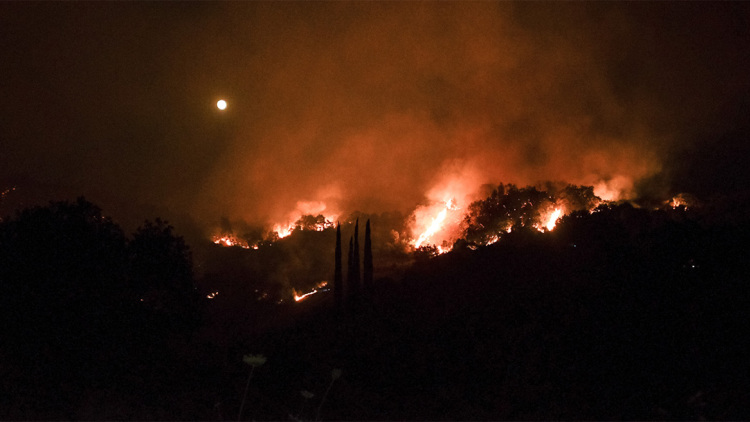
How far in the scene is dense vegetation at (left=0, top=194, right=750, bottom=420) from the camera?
54.3ft

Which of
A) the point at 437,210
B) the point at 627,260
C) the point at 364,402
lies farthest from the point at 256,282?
the point at 627,260

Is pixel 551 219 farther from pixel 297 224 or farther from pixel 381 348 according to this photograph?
pixel 381 348

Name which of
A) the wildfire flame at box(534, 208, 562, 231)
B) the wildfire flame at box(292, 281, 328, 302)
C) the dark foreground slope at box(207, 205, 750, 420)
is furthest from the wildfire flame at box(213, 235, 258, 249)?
the dark foreground slope at box(207, 205, 750, 420)

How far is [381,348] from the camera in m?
21.3

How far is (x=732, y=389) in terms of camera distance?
1521cm

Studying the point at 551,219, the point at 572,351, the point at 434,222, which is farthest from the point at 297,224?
the point at 572,351

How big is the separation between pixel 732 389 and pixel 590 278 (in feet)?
19.3

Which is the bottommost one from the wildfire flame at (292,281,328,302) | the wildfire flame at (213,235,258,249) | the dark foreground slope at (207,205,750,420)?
the dark foreground slope at (207,205,750,420)

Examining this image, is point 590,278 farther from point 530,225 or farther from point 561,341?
point 530,225

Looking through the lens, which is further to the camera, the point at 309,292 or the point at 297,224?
the point at 297,224

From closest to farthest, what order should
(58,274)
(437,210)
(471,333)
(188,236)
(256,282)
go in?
(58,274) → (471,333) → (256,282) → (437,210) → (188,236)

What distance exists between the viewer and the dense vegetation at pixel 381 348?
16.5 metres

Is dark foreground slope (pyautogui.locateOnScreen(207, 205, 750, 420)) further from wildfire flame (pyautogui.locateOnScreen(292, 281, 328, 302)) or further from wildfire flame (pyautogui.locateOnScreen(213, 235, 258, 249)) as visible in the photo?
wildfire flame (pyautogui.locateOnScreen(213, 235, 258, 249))

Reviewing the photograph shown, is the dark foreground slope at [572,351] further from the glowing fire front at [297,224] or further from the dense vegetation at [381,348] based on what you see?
the glowing fire front at [297,224]
